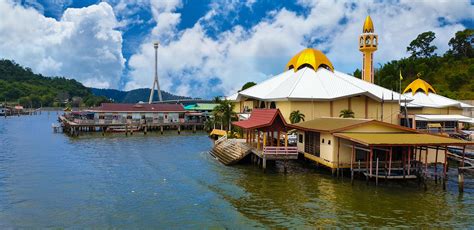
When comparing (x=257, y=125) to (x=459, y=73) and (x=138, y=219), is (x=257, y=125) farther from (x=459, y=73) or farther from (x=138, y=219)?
(x=459, y=73)

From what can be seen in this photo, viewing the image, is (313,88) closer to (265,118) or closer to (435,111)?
(265,118)

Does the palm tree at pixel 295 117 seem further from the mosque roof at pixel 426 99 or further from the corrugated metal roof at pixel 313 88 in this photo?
the mosque roof at pixel 426 99

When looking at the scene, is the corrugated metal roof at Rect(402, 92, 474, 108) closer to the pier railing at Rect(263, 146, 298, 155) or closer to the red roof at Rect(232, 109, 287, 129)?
the red roof at Rect(232, 109, 287, 129)

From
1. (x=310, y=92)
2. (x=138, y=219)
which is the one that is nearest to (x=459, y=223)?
(x=138, y=219)

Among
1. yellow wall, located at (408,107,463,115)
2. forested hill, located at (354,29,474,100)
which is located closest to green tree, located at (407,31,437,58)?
forested hill, located at (354,29,474,100)

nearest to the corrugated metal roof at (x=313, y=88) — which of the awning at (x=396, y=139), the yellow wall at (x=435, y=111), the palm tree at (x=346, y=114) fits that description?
the palm tree at (x=346, y=114)

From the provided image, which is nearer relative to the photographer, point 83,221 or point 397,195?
point 83,221

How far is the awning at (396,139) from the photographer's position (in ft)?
74.8

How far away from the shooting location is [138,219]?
18.0 m

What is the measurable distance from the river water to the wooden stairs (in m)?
0.98

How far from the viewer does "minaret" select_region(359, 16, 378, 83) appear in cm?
5919

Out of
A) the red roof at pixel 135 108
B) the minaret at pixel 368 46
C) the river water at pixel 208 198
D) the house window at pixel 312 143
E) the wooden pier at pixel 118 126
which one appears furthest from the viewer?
the red roof at pixel 135 108

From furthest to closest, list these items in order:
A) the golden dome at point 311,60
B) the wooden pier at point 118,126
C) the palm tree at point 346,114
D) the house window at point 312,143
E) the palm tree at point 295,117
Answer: the wooden pier at point 118,126 → the golden dome at point 311,60 → the palm tree at point 346,114 → the palm tree at point 295,117 → the house window at point 312,143

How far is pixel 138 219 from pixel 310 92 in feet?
98.6
